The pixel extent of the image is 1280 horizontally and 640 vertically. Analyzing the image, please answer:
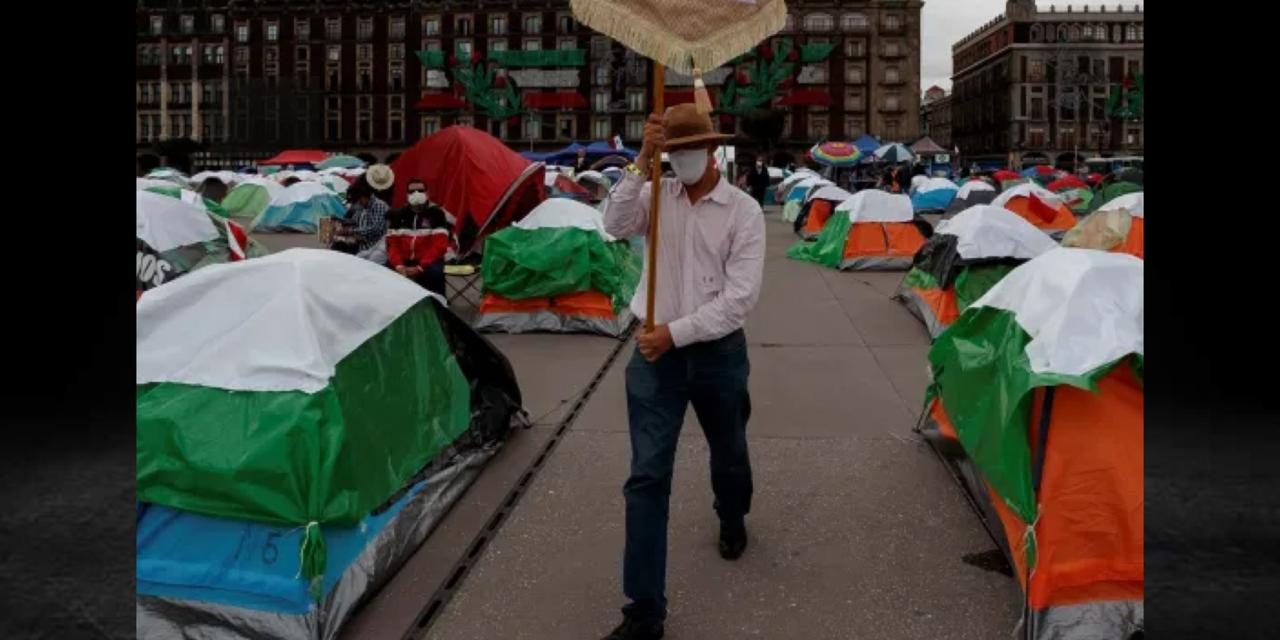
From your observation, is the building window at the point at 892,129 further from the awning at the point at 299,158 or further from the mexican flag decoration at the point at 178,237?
the mexican flag decoration at the point at 178,237

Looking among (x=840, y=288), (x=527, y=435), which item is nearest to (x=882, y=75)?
(x=840, y=288)

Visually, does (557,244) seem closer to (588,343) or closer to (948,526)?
(588,343)

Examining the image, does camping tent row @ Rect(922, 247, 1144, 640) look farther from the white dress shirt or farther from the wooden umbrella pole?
the wooden umbrella pole

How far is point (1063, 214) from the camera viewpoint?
68.4 ft

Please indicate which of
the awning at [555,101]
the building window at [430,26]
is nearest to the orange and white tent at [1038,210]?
the awning at [555,101]

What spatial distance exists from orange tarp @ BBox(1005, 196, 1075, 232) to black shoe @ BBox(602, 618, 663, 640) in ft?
58.9

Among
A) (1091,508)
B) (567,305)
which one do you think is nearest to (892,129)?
(567,305)

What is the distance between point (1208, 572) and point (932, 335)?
7.71 meters

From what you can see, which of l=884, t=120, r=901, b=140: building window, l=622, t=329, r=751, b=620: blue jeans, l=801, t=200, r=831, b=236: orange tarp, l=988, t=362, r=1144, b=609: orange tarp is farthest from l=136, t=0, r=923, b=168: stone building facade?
l=988, t=362, r=1144, b=609: orange tarp

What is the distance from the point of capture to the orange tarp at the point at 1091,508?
3.77m

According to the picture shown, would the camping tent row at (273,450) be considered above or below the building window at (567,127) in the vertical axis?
below

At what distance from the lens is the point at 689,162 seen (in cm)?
405

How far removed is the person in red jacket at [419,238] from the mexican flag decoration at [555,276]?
2.86ft

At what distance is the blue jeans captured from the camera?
3.76 metres
